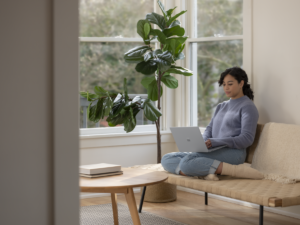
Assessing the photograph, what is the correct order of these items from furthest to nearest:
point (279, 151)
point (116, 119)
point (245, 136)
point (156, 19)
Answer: point (156, 19) < point (116, 119) < point (245, 136) < point (279, 151)

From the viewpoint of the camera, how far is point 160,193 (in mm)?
3635

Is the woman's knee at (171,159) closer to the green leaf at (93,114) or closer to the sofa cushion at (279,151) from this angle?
the sofa cushion at (279,151)

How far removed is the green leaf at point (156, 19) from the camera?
369 centimetres

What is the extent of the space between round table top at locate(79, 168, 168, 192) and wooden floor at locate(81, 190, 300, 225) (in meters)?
0.73

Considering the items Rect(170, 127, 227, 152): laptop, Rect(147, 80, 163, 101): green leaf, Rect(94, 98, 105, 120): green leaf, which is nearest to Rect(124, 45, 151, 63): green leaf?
Rect(147, 80, 163, 101): green leaf

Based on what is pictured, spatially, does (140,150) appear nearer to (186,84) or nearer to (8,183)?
(186,84)

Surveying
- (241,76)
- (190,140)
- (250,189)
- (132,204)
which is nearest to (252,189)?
(250,189)

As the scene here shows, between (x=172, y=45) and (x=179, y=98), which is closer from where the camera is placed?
(x=172, y=45)

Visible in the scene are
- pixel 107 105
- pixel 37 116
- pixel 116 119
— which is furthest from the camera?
pixel 116 119

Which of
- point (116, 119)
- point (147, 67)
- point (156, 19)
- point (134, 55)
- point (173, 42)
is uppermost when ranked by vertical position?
point (156, 19)

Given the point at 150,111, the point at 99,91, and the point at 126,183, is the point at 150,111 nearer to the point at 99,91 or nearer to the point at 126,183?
the point at 99,91

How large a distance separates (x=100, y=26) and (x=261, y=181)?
7.69ft

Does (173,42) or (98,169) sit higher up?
(173,42)

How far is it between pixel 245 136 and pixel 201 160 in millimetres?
397
